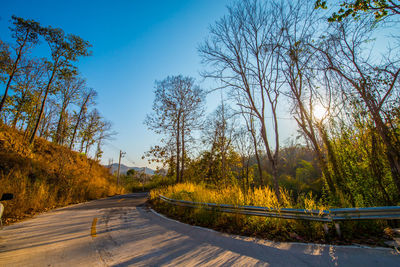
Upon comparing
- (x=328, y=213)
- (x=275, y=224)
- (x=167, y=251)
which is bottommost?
(x=167, y=251)

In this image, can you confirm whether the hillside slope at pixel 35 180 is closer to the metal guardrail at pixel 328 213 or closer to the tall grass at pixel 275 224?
the tall grass at pixel 275 224

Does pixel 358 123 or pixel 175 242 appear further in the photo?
pixel 358 123

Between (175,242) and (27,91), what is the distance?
20.0 metres

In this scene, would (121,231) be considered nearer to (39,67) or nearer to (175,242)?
(175,242)

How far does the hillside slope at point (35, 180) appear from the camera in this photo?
853 cm

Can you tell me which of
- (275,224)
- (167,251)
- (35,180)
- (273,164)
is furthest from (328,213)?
(35,180)

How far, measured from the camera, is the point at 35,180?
522 inches

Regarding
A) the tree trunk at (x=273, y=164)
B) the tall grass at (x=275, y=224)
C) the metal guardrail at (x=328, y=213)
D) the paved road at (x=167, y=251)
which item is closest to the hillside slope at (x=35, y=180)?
the paved road at (x=167, y=251)

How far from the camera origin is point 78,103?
2512cm

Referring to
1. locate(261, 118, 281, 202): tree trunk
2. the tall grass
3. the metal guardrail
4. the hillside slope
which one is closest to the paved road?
the tall grass

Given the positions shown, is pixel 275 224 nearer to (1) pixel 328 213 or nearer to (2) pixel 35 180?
(1) pixel 328 213

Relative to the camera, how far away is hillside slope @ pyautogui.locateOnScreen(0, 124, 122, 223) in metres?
8.53

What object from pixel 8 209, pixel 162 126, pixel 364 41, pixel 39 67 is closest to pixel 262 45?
pixel 364 41

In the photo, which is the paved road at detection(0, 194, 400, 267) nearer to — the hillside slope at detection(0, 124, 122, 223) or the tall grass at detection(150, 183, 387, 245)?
the tall grass at detection(150, 183, 387, 245)
